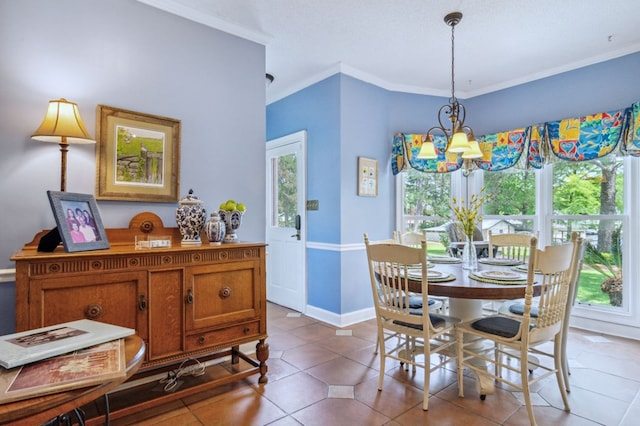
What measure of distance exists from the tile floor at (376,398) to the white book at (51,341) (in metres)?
1.20

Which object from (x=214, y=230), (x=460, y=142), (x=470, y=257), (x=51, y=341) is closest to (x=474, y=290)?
(x=470, y=257)

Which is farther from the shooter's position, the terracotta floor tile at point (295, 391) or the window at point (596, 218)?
the window at point (596, 218)

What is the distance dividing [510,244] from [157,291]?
9.17 ft

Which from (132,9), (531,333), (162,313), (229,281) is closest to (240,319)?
(229,281)

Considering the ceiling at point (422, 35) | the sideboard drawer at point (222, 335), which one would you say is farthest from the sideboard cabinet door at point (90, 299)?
the ceiling at point (422, 35)

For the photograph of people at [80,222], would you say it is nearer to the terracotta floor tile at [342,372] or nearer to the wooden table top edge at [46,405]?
the wooden table top edge at [46,405]

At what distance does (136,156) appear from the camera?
2.36 m

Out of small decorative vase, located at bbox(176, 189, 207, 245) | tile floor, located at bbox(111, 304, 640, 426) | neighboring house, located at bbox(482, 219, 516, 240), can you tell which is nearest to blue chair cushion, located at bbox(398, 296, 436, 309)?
tile floor, located at bbox(111, 304, 640, 426)

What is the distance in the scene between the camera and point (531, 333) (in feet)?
6.33

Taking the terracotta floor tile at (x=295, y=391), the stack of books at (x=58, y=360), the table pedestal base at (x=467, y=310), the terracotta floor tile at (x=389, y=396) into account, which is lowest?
the terracotta floor tile at (x=295, y=391)

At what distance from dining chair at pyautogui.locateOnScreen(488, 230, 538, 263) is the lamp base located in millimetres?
3113

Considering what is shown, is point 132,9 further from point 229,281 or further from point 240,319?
point 240,319

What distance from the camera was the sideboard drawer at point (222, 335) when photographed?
208cm

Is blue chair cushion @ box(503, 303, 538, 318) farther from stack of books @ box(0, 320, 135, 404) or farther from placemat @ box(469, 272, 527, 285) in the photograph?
stack of books @ box(0, 320, 135, 404)
